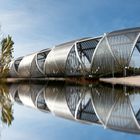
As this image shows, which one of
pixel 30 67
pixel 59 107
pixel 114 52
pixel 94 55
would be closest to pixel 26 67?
pixel 30 67

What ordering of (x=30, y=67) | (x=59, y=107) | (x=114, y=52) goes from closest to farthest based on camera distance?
1. (x=59, y=107)
2. (x=114, y=52)
3. (x=30, y=67)

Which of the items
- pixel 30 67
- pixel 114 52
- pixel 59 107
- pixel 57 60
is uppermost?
pixel 114 52

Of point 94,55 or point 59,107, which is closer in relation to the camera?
point 59,107

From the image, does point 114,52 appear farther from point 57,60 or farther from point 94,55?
point 57,60

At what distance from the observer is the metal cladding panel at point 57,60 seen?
71375 millimetres

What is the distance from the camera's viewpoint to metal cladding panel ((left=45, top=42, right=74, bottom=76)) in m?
71.4

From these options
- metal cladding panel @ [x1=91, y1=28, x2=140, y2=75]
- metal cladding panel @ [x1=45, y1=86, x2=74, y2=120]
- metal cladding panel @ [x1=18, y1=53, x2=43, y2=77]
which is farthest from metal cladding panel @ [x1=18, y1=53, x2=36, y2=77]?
metal cladding panel @ [x1=45, y1=86, x2=74, y2=120]

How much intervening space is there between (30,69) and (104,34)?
3799cm

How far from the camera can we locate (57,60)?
7500cm

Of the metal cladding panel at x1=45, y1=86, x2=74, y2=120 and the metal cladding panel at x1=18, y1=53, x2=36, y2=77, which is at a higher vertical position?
the metal cladding panel at x1=18, y1=53, x2=36, y2=77

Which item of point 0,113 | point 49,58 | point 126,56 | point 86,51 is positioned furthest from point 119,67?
point 0,113

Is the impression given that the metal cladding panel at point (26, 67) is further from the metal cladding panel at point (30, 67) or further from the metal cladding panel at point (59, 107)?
the metal cladding panel at point (59, 107)

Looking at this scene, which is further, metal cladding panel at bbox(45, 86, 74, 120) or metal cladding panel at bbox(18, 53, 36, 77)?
metal cladding panel at bbox(18, 53, 36, 77)

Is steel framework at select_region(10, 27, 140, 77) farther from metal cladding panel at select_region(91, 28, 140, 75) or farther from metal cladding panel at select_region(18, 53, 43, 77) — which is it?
metal cladding panel at select_region(18, 53, 43, 77)
